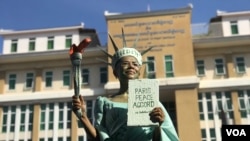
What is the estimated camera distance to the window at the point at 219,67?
32.8 metres

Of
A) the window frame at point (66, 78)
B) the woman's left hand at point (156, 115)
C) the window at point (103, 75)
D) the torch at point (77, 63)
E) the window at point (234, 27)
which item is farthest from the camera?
the window frame at point (66, 78)

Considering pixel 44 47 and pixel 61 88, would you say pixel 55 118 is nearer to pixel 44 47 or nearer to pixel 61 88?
pixel 61 88

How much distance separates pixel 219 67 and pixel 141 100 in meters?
29.4

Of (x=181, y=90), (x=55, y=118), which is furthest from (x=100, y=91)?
(x=181, y=90)

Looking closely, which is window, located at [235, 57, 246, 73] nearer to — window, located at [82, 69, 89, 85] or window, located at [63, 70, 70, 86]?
window, located at [82, 69, 89, 85]

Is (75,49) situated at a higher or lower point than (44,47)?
lower

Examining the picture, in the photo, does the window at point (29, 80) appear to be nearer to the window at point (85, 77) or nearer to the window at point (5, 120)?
the window at point (5, 120)

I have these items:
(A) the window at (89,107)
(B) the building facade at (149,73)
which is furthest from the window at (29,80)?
(A) the window at (89,107)

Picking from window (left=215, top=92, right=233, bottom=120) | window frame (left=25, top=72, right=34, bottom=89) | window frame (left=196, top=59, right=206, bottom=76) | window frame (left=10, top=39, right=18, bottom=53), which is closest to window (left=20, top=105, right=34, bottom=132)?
window frame (left=25, top=72, right=34, bottom=89)

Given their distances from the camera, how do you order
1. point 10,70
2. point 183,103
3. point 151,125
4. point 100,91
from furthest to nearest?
1. point 10,70
2. point 100,91
3. point 183,103
4. point 151,125

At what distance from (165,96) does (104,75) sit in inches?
183

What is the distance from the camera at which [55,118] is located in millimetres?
32844

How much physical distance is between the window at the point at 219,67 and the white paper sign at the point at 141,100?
29109mm

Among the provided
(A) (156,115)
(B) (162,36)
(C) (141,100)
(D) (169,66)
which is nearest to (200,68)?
(D) (169,66)
